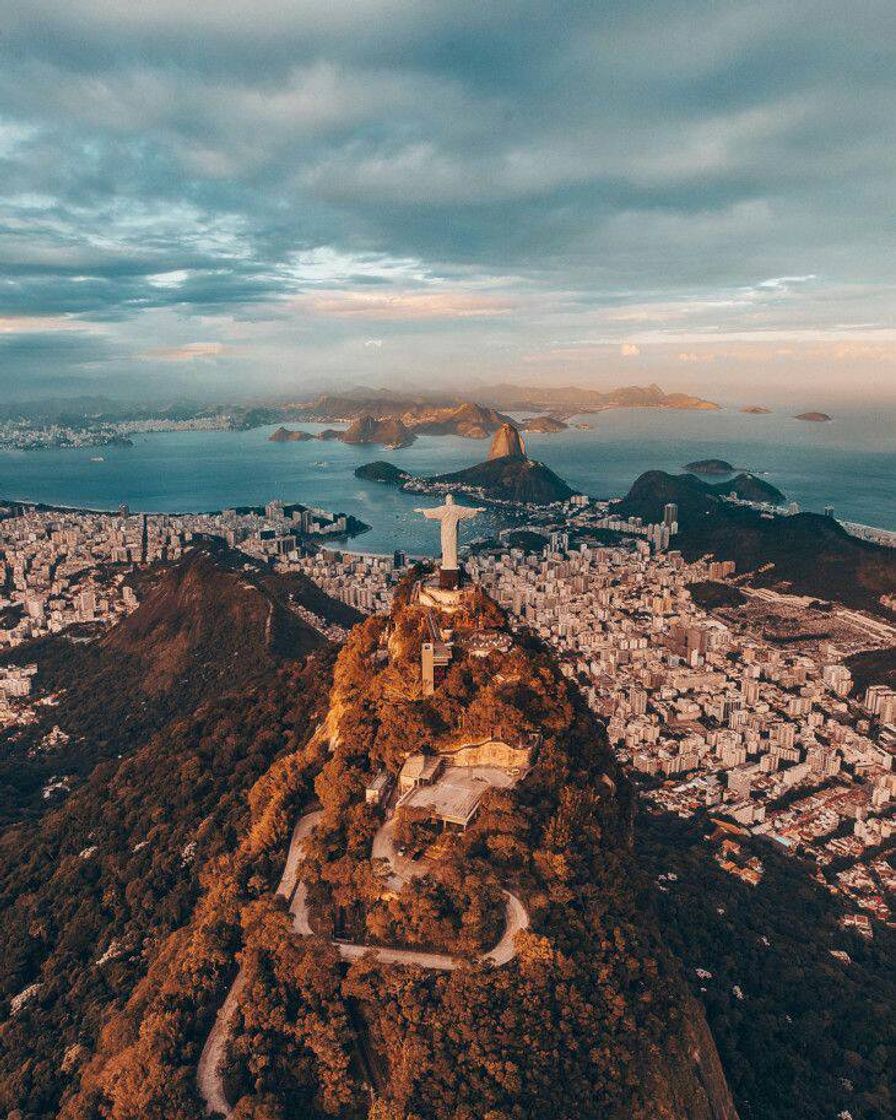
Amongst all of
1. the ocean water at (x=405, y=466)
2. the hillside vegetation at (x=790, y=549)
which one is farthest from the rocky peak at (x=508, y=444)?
the hillside vegetation at (x=790, y=549)

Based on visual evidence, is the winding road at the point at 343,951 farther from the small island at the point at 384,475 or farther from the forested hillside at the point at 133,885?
the small island at the point at 384,475

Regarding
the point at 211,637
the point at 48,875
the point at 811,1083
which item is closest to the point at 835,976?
the point at 811,1083

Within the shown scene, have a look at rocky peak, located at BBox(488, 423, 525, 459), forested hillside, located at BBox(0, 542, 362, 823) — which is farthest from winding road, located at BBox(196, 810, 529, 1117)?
rocky peak, located at BBox(488, 423, 525, 459)

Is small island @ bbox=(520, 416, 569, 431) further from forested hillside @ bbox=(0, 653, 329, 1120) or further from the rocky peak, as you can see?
forested hillside @ bbox=(0, 653, 329, 1120)

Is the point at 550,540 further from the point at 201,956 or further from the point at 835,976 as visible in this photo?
the point at 201,956

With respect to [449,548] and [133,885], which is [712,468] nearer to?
[449,548]

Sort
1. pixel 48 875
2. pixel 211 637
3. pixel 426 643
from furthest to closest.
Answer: pixel 211 637 < pixel 48 875 < pixel 426 643
